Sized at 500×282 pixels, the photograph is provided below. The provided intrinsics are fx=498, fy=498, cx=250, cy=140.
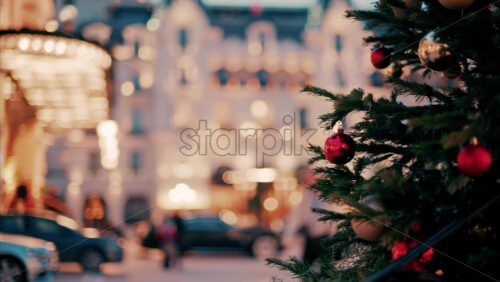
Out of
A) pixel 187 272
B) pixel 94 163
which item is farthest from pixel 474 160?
pixel 94 163

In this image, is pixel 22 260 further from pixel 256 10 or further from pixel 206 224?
pixel 256 10

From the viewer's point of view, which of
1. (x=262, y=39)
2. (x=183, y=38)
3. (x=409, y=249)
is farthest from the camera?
(x=262, y=39)

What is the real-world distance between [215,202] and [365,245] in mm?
34917

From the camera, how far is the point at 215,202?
37250 millimetres

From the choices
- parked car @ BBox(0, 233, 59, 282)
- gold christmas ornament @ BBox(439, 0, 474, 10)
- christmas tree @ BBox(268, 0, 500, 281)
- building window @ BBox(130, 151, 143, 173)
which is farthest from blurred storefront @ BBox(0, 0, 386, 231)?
gold christmas ornament @ BBox(439, 0, 474, 10)

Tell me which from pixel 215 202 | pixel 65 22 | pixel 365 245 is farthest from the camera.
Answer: pixel 215 202

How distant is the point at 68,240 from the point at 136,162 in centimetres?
2583

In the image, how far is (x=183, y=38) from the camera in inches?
1524

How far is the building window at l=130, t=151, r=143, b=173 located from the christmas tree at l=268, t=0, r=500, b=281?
36.7 metres

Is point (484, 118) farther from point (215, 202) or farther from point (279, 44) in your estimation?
point (279, 44)

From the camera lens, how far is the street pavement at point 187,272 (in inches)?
472

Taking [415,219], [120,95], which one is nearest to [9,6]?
[415,219]

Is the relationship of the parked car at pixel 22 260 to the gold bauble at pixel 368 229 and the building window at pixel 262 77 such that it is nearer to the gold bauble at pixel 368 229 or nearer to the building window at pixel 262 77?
the gold bauble at pixel 368 229

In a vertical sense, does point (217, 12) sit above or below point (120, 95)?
above
